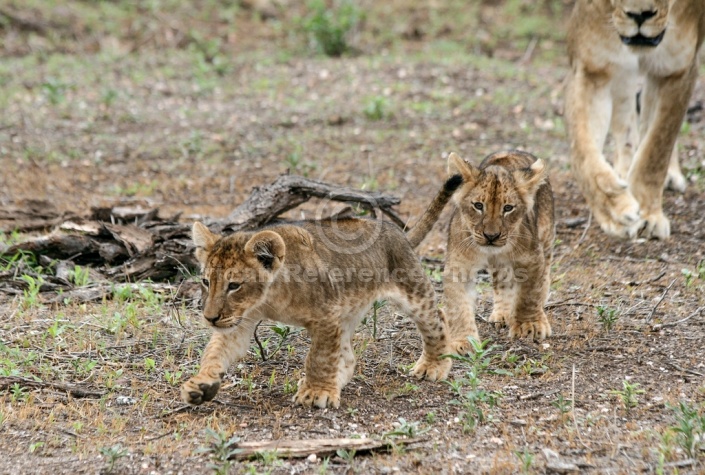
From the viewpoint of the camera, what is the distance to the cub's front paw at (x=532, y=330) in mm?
5359

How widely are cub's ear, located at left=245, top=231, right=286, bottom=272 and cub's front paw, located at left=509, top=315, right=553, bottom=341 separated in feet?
5.30

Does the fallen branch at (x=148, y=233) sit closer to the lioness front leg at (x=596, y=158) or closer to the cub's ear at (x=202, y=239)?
the lioness front leg at (x=596, y=158)

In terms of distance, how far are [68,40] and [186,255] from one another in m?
9.73

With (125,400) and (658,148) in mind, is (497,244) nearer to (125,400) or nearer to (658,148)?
(125,400)

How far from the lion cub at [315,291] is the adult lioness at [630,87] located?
206cm

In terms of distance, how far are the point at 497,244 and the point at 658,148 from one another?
2.57m

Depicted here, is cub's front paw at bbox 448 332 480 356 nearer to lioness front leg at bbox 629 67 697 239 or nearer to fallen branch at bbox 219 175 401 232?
fallen branch at bbox 219 175 401 232

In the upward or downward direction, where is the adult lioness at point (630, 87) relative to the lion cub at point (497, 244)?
upward

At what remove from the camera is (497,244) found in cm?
500

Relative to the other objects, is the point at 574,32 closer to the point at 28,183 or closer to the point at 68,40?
the point at 28,183

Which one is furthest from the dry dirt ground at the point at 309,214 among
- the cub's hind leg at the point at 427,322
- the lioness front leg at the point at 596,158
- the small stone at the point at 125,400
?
the lioness front leg at the point at 596,158

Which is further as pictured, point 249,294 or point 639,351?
point 639,351

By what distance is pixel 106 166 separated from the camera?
32.6 ft

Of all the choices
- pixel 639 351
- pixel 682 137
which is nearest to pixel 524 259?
pixel 639 351
